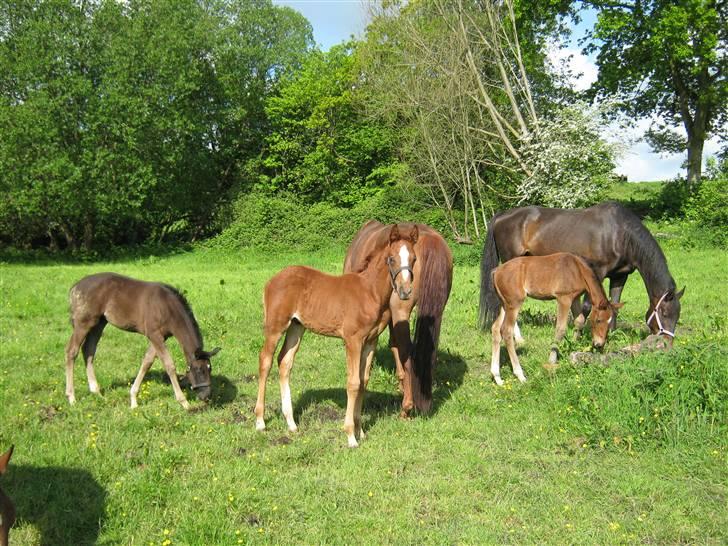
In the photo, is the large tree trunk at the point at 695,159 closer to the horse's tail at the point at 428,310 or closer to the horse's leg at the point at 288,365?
the horse's tail at the point at 428,310

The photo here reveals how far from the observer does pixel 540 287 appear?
8.33m

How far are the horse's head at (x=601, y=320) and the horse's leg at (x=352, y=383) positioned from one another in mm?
3405

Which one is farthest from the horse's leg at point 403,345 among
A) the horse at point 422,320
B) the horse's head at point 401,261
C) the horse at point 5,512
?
the horse at point 5,512

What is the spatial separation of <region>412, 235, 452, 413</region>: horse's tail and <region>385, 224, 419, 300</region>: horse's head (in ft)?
4.50

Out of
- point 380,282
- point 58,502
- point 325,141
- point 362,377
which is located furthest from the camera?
point 325,141

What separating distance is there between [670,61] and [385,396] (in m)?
26.0

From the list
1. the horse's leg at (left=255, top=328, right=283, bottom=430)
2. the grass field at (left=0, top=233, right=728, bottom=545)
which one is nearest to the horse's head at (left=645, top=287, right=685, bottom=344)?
the grass field at (left=0, top=233, right=728, bottom=545)

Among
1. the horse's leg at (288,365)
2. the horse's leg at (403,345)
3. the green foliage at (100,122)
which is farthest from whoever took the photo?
the green foliage at (100,122)

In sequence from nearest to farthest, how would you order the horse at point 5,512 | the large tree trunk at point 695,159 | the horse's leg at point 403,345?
the horse at point 5,512 → the horse's leg at point 403,345 → the large tree trunk at point 695,159

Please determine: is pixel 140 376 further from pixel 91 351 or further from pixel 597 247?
pixel 597 247

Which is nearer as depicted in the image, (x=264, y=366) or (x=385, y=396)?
(x=264, y=366)

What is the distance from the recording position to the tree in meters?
25.5

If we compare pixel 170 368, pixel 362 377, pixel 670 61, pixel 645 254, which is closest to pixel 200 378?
pixel 170 368

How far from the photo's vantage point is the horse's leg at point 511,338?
8031 millimetres
